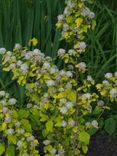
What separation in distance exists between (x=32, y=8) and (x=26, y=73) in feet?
4.04

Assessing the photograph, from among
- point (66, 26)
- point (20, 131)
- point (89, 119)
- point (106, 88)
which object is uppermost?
point (66, 26)

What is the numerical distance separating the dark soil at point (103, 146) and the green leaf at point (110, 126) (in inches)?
2.9

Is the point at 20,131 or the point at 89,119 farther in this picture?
the point at 89,119

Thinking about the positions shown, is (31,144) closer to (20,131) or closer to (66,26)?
(20,131)

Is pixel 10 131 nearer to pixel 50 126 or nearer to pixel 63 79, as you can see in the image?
pixel 50 126

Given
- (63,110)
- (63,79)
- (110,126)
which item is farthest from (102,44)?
(63,110)

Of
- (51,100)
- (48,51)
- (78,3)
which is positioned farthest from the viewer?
(48,51)

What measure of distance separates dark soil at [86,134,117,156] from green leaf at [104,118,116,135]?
0.07 meters

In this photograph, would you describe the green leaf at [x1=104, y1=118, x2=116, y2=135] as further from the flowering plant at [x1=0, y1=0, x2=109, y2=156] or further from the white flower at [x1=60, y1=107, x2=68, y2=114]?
the white flower at [x1=60, y1=107, x2=68, y2=114]

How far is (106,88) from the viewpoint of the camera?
2.57m

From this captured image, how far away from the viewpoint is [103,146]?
3.20 metres

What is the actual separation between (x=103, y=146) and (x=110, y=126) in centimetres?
14

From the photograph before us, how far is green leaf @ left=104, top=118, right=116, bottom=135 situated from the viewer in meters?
3.17

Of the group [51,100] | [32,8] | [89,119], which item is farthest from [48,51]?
[51,100]
